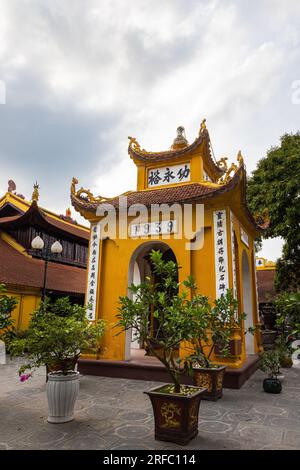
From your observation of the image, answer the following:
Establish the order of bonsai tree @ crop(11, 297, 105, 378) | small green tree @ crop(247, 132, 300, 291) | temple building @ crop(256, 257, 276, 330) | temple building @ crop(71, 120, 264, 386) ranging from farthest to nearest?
1. temple building @ crop(256, 257, 276, 330)
2. small green tree @ crop(247, 132, 300, 291)
3. temple building @ crop(71, 120, 264, 386)
4. bonsai tree @ crop(11, 297, 105, 378)

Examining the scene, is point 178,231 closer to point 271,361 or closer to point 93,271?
point 93,271

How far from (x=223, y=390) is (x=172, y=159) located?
21.6 ft

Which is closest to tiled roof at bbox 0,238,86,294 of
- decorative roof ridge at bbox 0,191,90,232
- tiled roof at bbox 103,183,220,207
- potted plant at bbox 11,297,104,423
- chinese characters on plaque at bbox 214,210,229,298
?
→ decorative roof ridge at bbox 0,191,90,232

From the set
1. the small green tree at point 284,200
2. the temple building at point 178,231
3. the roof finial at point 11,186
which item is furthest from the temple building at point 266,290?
the roof finial at point 11,186

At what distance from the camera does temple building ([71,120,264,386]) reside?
7.73 meters

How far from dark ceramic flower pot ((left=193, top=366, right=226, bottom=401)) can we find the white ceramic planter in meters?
2.46

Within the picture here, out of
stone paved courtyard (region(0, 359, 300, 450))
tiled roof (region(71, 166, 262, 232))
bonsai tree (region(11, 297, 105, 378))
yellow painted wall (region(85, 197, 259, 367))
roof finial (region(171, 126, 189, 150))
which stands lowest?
stone paved courtyard (region(0, 359, 300, 450))

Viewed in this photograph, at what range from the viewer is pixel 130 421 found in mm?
4773

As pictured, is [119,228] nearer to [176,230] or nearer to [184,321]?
[176,230]

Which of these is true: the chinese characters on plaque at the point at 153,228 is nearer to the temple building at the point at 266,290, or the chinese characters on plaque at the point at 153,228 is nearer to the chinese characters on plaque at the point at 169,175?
the chinese characters on plaque at the point at 169,175

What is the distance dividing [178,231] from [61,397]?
4.69 m

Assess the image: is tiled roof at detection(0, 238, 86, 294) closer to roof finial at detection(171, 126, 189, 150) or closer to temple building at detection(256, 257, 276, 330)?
roof finial at detection(171, 126, 189, 150)

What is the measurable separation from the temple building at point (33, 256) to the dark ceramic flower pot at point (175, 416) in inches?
352

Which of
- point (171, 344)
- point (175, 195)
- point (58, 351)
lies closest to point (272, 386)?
point (171, 344)
